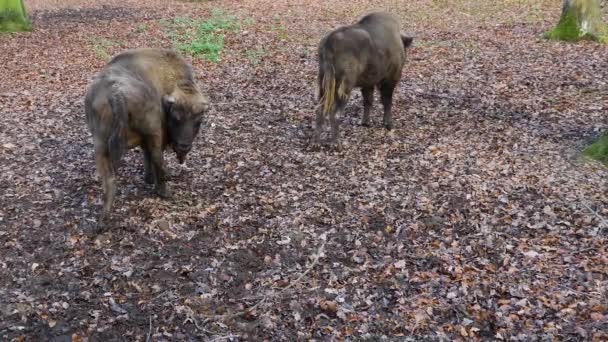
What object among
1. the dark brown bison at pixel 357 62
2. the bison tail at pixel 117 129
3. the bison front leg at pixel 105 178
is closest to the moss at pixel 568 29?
the dark brown bison at pixel 357 62

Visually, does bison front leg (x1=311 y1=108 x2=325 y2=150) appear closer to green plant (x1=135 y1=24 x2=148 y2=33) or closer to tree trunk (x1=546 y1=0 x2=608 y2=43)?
tree trunk (x1=546 y1=0 x2=608 y2=43)

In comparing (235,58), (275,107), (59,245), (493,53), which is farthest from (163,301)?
(493,53)

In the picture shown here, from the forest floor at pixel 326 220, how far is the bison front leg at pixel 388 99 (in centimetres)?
21

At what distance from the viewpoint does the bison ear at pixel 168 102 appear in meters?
6.41

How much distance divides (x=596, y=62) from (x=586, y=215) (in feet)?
21.3

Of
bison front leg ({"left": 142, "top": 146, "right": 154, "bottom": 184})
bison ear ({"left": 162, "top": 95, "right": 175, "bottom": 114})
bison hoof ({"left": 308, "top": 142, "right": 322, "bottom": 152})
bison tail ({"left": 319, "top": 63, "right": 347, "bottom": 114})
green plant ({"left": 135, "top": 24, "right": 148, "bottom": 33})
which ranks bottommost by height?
green plant ({"left": 135, "top": 24, "right": 148, "bottom": 33})

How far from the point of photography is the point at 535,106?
9.41 metres

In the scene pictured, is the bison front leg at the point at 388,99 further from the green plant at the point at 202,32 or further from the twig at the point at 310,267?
the green plant at the point at 202,32

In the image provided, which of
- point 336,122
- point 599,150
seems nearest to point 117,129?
point 336,122

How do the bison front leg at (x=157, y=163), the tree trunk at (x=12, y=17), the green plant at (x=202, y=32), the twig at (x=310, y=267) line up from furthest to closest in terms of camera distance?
the tree trunk at (x=12, y=17) → the green plant at (x=202, y=32) → the bison front leg at (x=157, y=163) → the twig at (x=310, y=267)

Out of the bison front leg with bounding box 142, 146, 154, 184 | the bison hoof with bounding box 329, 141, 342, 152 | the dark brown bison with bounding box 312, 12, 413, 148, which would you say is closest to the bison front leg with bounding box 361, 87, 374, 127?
the dark brown bison with bounding box 312, 12, 413, 148

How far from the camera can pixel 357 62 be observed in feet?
26.0

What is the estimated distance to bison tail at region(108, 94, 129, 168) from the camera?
222 inches

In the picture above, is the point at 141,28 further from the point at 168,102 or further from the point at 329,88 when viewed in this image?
the point at 168,102
